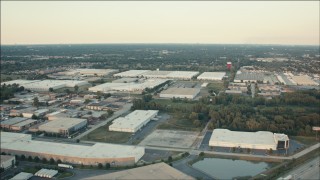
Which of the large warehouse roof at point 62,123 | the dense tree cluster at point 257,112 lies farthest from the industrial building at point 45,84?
the large warehouse roof at point 62,123

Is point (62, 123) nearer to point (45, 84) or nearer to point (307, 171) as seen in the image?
point (307, 171)

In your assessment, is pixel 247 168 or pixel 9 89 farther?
pixel 9 89

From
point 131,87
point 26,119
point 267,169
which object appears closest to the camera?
point 267,169

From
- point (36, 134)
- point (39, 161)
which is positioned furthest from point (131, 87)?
point (39, 161)

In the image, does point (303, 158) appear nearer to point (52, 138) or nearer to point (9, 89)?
point (52, 138)

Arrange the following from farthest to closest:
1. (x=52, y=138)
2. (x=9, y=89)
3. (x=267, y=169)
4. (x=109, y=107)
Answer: (x=9, y=89), (x=109, y=107), (x=52, y=138), (x=267, y=169)

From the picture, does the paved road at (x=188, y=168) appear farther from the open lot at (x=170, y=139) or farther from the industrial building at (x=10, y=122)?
the industrial building at (x=10, y=122)

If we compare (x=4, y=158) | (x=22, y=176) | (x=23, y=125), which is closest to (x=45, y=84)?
(x=23, y=125)
